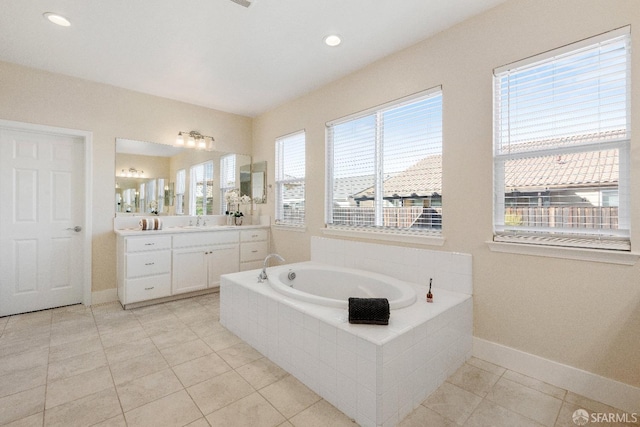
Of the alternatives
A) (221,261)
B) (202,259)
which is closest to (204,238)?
(202,259)

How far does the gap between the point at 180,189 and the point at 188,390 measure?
2.85 metres

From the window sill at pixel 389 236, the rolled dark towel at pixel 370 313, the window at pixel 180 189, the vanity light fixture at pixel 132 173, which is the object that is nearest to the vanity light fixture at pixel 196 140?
the window at pixel 180 189

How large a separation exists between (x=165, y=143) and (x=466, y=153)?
3553mm

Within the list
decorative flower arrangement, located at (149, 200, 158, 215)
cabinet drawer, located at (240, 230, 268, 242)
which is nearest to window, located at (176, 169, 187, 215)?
decorative flower arrangement, located at (149, 200, 158, 215)

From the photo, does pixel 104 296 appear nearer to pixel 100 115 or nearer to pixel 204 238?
pixel 204 238

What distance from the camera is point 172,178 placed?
4012 millimetres

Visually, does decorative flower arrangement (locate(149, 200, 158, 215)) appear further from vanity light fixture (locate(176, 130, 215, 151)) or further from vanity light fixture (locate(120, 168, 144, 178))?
vanity light fixture (locate(176, 130, 215, 151))

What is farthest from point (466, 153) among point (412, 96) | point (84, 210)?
point (84, 210)

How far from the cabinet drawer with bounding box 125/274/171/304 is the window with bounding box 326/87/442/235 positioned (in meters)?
2.01

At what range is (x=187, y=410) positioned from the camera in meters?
1.64

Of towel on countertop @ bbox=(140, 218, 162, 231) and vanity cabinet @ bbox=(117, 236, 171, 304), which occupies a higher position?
towel on countertop @ bbox=(140, 218, 162, 231)

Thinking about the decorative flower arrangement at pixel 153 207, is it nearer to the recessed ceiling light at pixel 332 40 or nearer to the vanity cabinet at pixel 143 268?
the vanity cabinet at pixel 143 268

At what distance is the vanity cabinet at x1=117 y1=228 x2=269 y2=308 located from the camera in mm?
3205

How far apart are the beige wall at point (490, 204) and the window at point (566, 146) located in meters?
0.07
